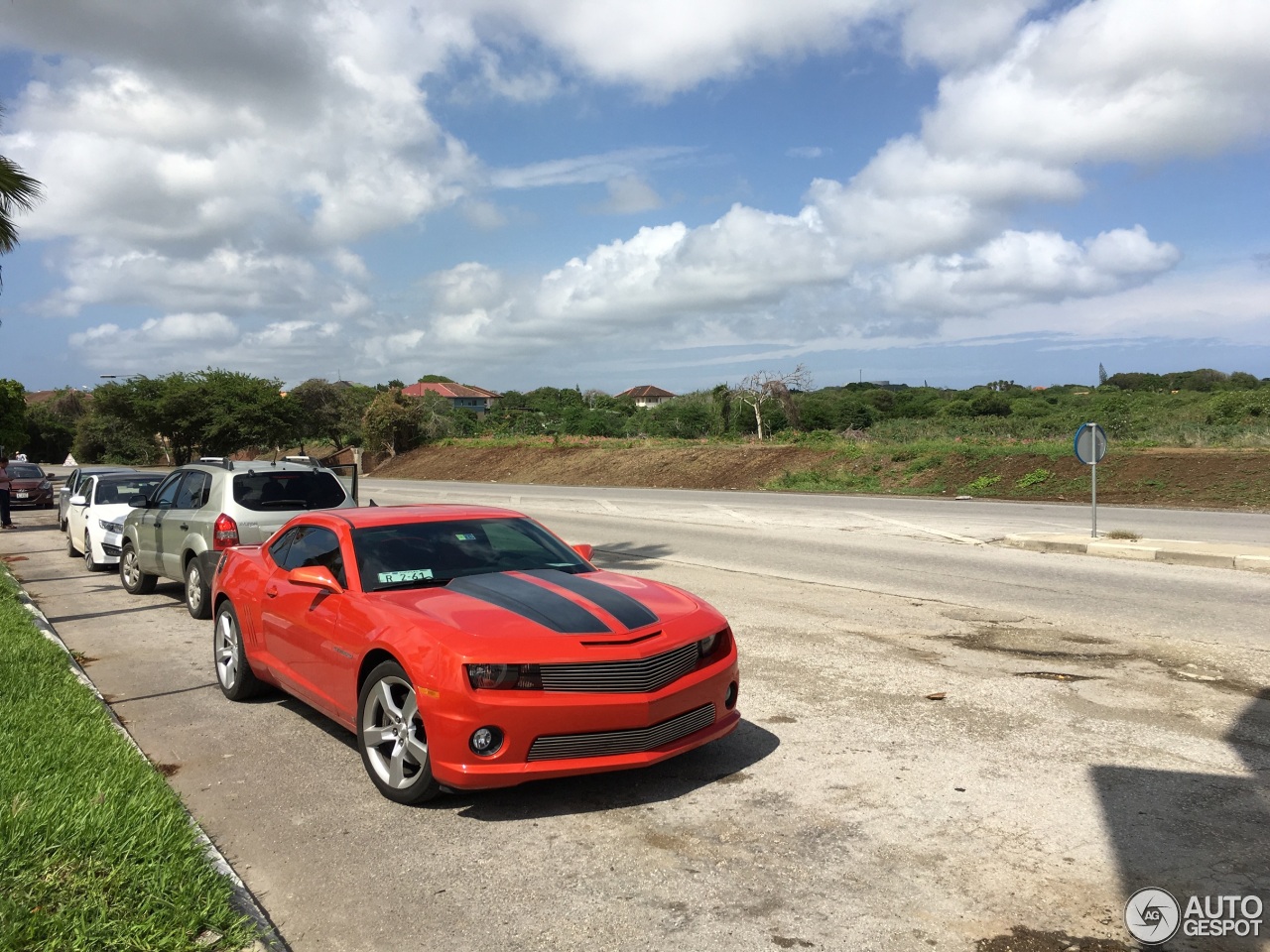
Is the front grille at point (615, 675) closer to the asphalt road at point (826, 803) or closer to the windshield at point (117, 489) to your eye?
the asphalt road at point (826, 803)

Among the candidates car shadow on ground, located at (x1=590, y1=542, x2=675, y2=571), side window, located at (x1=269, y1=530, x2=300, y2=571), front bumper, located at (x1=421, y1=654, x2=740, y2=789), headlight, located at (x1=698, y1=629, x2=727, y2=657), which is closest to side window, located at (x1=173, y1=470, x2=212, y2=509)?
side window, located at (x1=269, y1=530, x2=300, y2=571)

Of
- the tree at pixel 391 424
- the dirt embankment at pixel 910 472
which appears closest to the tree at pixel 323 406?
the tree at pixel 391 424

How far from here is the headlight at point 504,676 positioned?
454cm

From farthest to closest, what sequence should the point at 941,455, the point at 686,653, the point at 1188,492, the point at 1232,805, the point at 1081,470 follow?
1. the point at 941,455
2. the point at 1081,470
3. the point at 1188,492
4. the point at 686,653
5. the point at 1232,805

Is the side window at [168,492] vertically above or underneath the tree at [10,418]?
underneath

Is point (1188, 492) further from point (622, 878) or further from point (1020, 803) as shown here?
point (622, 878)

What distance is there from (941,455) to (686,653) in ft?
94.7

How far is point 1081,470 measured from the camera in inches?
1112

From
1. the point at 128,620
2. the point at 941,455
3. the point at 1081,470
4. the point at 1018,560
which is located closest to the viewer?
the point at 128,620

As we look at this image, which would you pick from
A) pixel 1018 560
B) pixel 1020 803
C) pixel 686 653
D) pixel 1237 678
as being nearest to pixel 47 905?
pixel 686 653

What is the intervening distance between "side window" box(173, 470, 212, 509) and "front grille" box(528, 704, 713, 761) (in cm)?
715

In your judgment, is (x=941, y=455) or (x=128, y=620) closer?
(x=128, y=620)

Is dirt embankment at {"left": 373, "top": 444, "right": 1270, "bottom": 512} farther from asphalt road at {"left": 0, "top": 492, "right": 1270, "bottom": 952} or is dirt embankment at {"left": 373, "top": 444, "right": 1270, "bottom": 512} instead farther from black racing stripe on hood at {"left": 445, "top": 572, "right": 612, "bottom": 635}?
black racing stripe on hood at {"left": 445, "top": 572, "right": 612, "bottom": 635}

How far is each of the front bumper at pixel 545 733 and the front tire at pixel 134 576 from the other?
8.95 m
